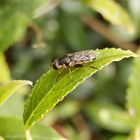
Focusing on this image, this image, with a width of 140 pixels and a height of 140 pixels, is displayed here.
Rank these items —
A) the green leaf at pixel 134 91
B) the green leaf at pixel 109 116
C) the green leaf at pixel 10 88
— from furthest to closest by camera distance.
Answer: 1. the green leaf at pixel 109 116
2. the green leaf at pixel 134 91
3. the green leaf at pixel 10 88

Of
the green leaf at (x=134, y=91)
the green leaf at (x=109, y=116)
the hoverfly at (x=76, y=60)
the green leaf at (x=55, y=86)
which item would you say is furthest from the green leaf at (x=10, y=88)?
the green leaf at (x=109, y=116)

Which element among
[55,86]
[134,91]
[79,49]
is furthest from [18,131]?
[79,49]

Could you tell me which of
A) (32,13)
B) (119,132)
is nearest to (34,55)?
(119,132)

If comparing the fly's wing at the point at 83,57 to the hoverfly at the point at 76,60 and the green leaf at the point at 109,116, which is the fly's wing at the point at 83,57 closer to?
the hoverfly at the point at 76,60

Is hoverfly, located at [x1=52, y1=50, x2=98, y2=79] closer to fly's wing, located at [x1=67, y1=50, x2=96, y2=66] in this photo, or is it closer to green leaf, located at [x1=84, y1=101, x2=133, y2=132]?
fly's wing, located at [x1=67, y1=50, x2=96, y2=66]

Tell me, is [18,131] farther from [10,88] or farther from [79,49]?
[79,49]

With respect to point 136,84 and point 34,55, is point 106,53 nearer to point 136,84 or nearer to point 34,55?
point 136,84

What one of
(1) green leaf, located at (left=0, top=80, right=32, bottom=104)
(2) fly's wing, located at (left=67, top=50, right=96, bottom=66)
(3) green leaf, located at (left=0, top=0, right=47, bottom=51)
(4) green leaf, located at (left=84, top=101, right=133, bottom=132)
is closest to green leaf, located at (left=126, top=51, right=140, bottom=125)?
(2) fly's wing, located at (left=67, top=50, right=96, bottom=66)
